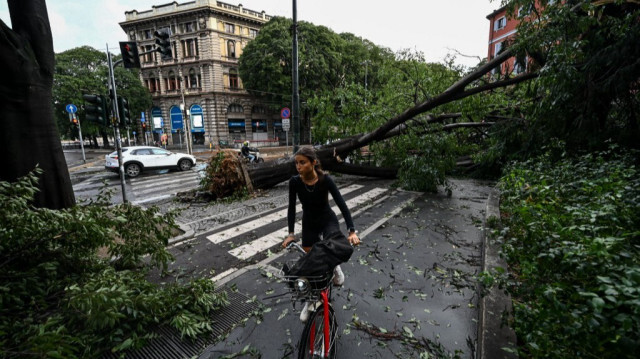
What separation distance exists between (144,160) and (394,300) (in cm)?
1707

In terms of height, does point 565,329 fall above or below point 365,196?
above

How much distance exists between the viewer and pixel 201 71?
4019 cm

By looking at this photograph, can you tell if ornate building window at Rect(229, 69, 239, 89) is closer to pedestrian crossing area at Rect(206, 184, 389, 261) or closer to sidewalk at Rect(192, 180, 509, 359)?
pedestrian crossing area at Rect(206, 184, 389, 261)

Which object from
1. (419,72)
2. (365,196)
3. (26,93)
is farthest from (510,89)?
(26,93)

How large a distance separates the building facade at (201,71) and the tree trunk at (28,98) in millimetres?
34364

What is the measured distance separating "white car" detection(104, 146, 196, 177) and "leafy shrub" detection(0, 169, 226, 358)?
1420 cm

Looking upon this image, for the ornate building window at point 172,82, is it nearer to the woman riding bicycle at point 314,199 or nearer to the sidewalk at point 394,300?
the sidewalk at point 394,300

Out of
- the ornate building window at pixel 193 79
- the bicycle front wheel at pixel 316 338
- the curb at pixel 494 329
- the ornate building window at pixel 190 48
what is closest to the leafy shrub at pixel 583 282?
the curb at pixel 494 329

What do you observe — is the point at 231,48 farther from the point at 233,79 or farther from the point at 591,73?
the point at 591,73

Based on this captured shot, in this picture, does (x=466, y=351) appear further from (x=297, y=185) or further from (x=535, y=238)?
(x=297, y=185)

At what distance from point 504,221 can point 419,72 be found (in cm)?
621

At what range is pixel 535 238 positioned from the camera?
2740mm

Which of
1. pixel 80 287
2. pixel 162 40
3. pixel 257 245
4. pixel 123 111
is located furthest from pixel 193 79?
pixel 80 287

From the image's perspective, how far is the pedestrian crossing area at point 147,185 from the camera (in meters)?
10.9
